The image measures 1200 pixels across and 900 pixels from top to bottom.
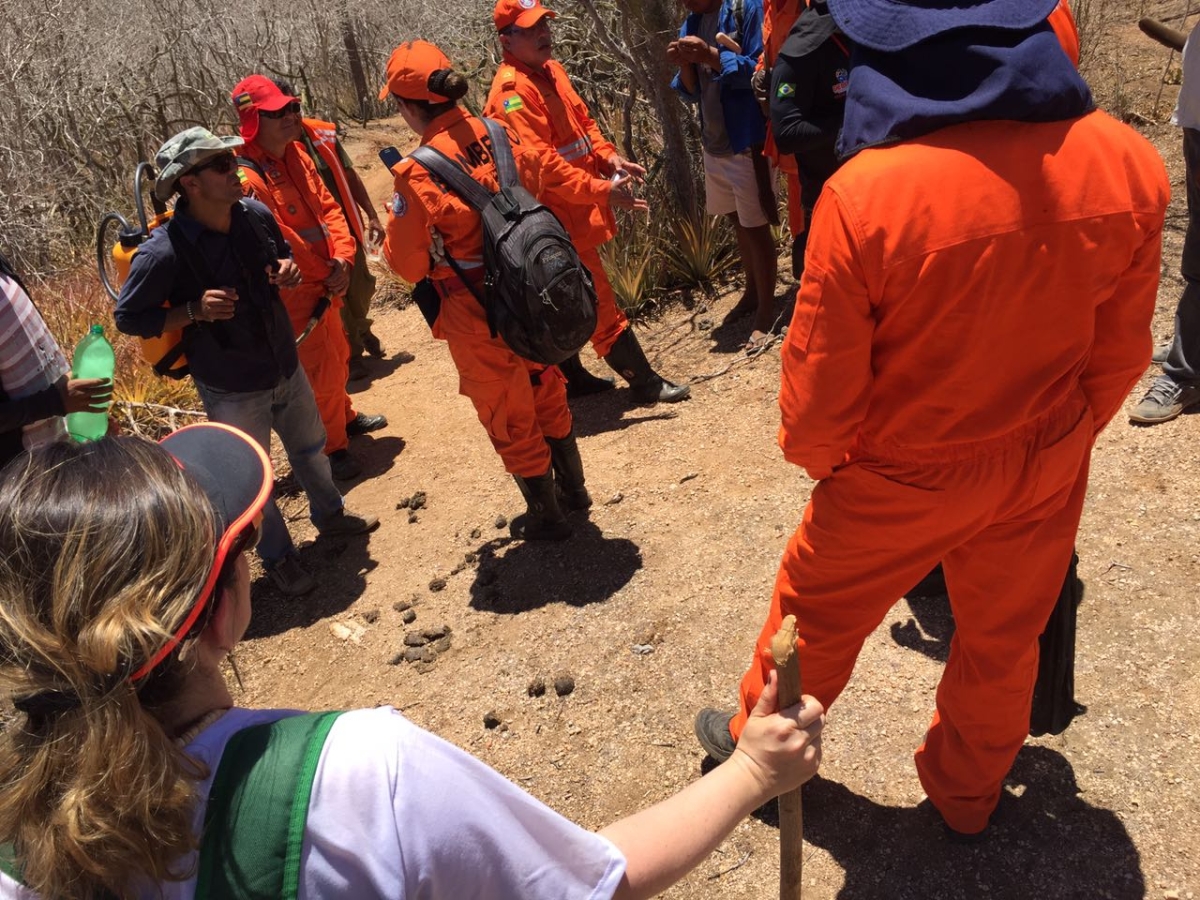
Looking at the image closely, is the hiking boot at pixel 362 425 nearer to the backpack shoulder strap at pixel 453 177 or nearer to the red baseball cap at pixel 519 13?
the red baseball cap at pixel 519 13

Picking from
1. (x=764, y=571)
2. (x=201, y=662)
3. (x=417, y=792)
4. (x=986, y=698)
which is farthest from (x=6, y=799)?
(x=764, y=571)

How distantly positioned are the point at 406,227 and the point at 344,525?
177cm

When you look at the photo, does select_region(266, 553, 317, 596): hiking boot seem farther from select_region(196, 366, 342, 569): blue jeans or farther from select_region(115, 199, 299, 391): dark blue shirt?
select_region(115, 199, 299, 391): dark blue shirt

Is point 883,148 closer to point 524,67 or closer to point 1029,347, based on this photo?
point 1029,347

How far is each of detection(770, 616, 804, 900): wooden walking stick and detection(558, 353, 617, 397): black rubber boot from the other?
4.04 metres

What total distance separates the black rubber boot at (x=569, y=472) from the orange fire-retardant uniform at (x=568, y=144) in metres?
0.58

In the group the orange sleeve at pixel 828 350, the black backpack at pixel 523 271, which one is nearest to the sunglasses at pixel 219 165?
the black backpack at pixel 523 271

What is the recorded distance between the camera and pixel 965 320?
5.80 feet

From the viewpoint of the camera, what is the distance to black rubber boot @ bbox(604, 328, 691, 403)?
5.32 meters

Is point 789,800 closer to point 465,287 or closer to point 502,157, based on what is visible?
point 465,287

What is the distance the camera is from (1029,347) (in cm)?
181

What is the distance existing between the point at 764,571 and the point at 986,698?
62.2 inches

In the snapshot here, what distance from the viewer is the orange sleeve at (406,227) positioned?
3.62 meters

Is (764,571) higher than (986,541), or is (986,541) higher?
(986,541)
